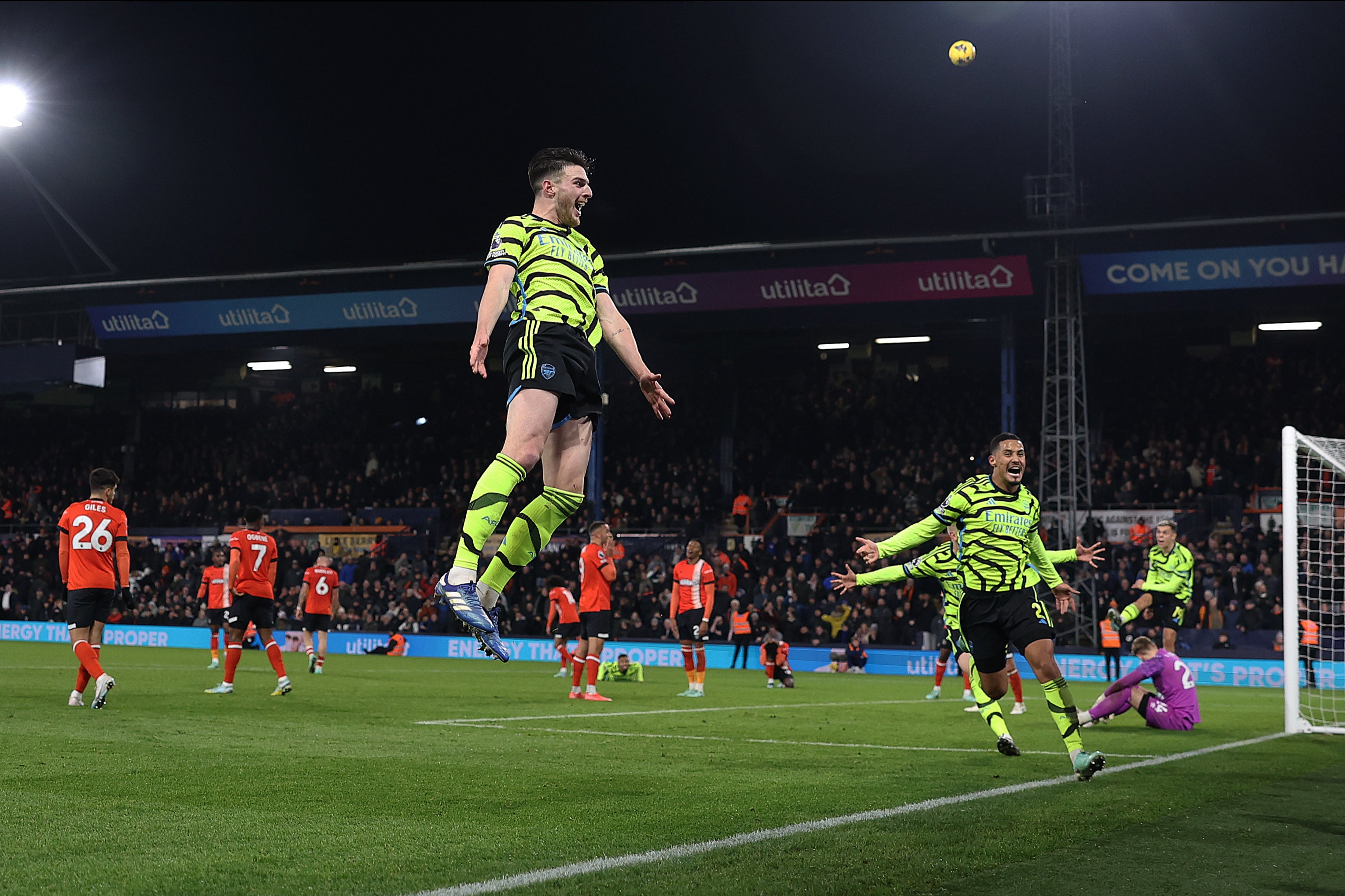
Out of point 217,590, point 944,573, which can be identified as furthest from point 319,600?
point 944,573

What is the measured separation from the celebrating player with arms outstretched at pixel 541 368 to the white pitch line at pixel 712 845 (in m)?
0.88

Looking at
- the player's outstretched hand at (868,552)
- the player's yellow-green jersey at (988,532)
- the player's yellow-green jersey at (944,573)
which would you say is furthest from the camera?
the player's yellow-green jersey at (944,573)

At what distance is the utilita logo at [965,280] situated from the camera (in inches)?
1196

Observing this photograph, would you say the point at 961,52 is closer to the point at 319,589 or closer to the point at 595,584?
the point at 595,584

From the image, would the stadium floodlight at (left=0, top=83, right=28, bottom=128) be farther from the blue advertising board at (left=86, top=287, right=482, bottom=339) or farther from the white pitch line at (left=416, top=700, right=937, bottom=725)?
the white pitch line at (left=416, top=700, right=937, bottom=725)

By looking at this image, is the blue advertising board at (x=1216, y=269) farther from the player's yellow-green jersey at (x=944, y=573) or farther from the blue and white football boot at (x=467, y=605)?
the blue and white football boot at (x=467, y=605)

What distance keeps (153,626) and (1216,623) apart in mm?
26838

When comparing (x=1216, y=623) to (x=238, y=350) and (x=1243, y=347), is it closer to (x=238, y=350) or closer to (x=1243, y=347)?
(x=1243, y=347)

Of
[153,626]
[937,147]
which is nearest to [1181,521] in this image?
[937,147]

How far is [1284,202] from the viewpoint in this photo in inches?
1219

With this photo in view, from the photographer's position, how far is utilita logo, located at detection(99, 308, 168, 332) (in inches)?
1448

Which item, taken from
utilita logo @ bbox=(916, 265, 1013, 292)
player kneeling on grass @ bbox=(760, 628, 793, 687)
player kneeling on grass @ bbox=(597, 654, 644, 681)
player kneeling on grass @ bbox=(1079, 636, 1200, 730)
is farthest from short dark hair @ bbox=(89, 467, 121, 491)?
utilita logo @ bbox=(916, 265, 1013, 292)

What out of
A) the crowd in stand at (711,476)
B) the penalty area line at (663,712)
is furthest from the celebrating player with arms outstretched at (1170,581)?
the crowd in stand at (711,476)

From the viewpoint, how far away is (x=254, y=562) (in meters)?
15.1
